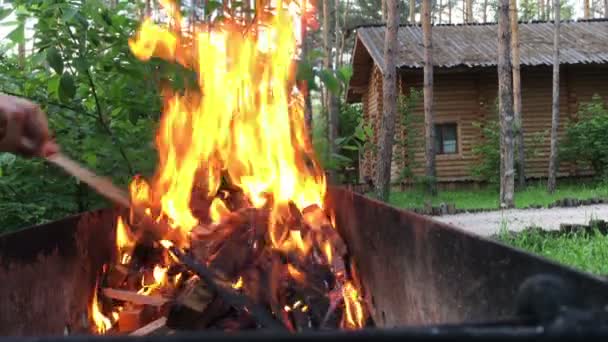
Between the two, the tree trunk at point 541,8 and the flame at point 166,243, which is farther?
the tree trunk at point 541,8

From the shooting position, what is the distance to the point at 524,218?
8.89 metres

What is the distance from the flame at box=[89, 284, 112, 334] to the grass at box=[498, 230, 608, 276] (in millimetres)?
2968

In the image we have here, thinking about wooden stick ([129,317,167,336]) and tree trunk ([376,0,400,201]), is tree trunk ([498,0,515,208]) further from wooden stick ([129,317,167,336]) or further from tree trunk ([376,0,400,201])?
wooden stick ([129,317,167,336])

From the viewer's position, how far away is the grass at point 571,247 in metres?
4.21

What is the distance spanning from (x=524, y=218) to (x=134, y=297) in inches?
298

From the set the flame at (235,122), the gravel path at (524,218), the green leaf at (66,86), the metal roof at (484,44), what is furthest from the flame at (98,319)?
the metal roof at (484,44)

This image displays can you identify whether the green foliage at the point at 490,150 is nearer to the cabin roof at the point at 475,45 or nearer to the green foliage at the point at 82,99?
the cabin roof at the point at 475,45

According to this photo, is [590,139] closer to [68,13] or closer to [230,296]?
[68,13]

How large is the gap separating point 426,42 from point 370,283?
13.0 meters

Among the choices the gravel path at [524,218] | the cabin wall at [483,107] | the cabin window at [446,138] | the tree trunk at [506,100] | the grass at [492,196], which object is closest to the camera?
the gravel path at [524,218]

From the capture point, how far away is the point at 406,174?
16.4 metres

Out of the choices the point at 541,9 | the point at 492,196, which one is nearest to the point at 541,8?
the point at 541,9

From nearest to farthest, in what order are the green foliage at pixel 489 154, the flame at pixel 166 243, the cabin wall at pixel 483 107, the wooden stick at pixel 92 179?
the wooden stick at pixel 92 179, the flame at pixel 166 243, the green foliage at pixel 489 154, the cabin wall at pixel 483 107

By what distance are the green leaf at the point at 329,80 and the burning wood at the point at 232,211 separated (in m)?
0.19
